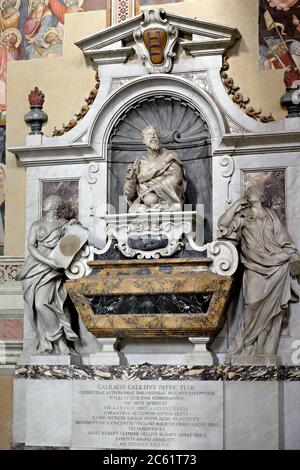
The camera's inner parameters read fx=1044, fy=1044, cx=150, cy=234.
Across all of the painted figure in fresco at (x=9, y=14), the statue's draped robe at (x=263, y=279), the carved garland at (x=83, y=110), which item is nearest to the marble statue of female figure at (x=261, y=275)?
the statue's draped robe at (x=263, y=279)

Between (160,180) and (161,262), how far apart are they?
0.93m

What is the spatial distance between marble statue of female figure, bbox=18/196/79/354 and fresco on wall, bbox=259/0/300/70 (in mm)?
2900

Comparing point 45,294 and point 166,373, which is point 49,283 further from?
point 166,373

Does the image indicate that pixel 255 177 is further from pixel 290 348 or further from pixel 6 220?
pixel 6 220

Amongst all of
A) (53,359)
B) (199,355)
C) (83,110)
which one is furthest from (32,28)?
(199,355)

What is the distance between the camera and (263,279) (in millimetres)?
10922

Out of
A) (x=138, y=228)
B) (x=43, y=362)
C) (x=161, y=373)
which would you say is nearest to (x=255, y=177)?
(x=138, y=228)

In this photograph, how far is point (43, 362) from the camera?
448 inches

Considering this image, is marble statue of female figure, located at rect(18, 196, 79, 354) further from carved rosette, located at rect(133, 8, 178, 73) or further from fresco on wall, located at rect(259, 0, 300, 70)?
fresco on wall, located at rect(259, 0, 300, 70)

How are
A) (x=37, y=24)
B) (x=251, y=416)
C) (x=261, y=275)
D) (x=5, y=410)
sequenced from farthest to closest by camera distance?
(x=37, y=24)
(x=5, y=410)
(x=261, y=275)
(x=251, y=416)

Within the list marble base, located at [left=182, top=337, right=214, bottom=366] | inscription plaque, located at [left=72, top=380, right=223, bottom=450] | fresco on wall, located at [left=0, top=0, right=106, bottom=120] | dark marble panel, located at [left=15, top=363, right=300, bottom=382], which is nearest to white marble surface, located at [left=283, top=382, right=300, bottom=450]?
dark marble panel, located at [left=15, top=363, right=300, bottom=382]

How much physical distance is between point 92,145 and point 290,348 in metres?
3.19

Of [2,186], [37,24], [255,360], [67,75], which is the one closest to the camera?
[255,360]

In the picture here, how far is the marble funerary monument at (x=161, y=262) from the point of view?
35.7 feet
